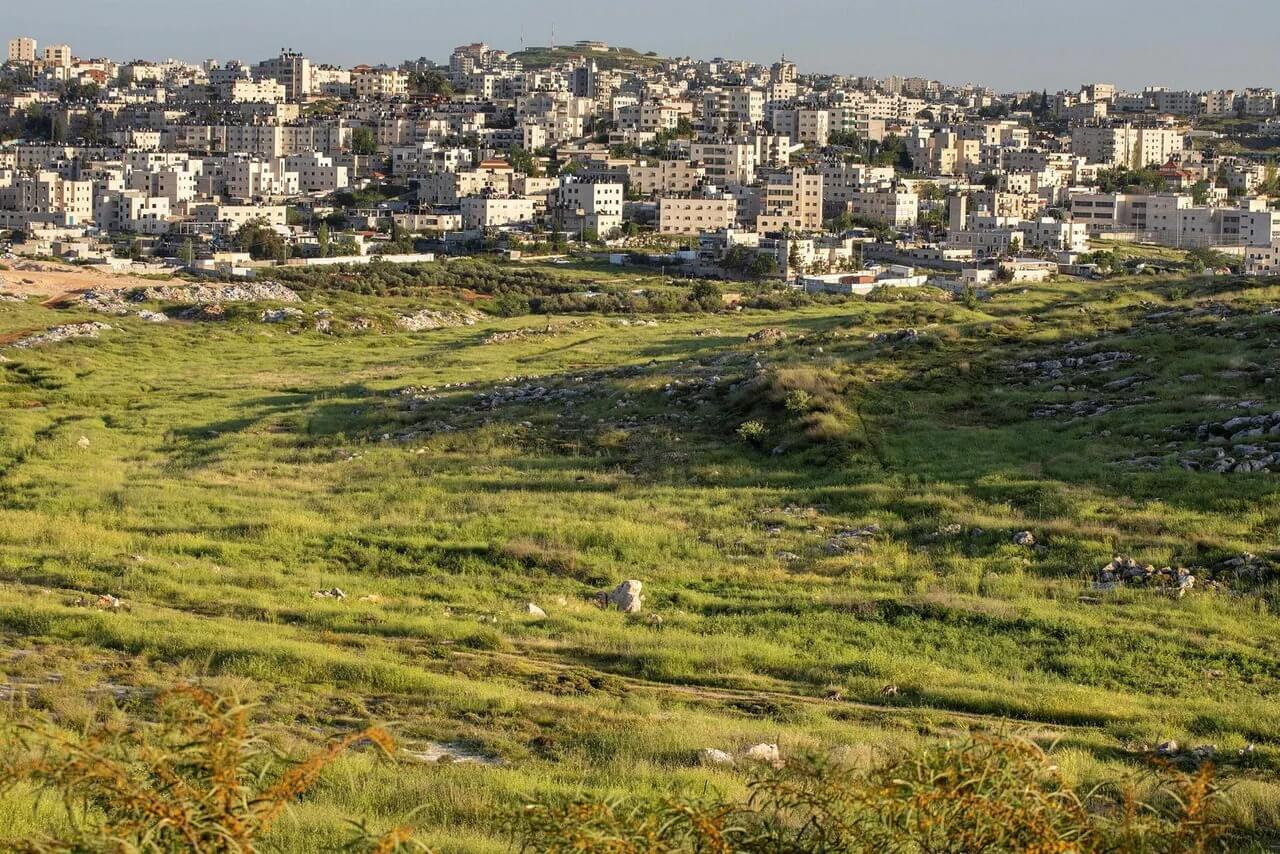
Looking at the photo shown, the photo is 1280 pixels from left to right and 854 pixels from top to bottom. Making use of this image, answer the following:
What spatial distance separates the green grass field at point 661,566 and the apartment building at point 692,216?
6678 cm

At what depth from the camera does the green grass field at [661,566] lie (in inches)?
380

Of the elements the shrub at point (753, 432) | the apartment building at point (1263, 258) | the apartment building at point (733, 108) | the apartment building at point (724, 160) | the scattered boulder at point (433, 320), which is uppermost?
→ the apartment building at point (733, 108)

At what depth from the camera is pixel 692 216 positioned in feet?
320

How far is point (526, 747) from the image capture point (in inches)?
367

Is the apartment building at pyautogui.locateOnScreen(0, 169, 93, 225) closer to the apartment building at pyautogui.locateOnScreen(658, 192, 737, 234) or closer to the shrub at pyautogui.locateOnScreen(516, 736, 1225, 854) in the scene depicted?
the apartment building at pyautogui.locateOnScreen(658, 192, 737, 234)

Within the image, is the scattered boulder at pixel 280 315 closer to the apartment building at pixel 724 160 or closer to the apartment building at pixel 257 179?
the apartment building at pixel 257 179

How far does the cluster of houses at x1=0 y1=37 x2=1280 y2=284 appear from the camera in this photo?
289 ft

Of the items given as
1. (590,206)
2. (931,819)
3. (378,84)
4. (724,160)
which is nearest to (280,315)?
(590,206)

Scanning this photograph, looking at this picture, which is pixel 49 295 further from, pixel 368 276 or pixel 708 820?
pixel 708 820

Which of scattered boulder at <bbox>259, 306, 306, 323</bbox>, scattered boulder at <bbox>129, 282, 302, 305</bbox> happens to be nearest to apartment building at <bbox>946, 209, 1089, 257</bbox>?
scattered boulder at <bbox>129, 282, 302, 305</bbox>

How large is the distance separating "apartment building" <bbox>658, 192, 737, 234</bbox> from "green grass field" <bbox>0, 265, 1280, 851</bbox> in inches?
2629

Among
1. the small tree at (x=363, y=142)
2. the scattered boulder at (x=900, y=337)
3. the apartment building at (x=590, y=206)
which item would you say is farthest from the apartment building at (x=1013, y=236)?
the small tree at (x=363, y=142)

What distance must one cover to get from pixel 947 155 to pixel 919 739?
131 metres

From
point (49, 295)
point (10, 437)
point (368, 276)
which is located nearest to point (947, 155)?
point (368, 276)
